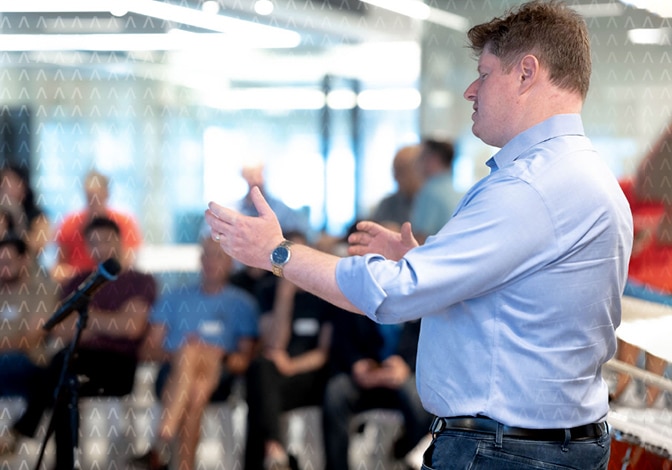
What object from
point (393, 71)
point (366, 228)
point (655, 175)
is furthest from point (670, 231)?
point (366, 228)

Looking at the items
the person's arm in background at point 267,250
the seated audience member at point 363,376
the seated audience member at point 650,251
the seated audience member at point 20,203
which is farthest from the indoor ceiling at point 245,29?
the person's arm in background at point 267,250

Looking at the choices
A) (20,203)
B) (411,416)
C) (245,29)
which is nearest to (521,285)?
(411,416)

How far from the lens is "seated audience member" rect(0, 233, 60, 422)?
3646mm

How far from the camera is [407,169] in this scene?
372 centimetres

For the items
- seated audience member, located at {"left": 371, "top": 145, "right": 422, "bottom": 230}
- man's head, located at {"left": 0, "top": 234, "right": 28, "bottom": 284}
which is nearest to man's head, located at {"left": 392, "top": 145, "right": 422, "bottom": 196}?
seated audience member, located at {"left": 371, "top": 145, "right": 422, "bottom": 230}

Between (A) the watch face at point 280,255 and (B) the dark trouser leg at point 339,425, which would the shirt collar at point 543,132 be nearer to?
(A) the watch face at point 280,255

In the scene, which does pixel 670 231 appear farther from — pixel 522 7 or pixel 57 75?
pixel 57 75

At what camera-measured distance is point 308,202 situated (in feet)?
12.3

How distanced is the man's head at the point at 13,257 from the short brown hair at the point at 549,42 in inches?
106

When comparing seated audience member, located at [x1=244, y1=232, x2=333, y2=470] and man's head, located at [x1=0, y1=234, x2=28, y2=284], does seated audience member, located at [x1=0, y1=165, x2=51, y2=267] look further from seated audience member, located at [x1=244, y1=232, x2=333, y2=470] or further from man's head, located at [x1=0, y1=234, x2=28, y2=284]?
seated audience member, located at [x1=244, y1=232, x2=333, y2=470]

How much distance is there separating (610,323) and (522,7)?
1.81 ft

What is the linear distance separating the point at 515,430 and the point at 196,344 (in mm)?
2492

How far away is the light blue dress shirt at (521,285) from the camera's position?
1.33 m

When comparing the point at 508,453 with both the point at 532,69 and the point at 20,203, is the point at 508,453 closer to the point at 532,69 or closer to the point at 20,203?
the point at 532,69
